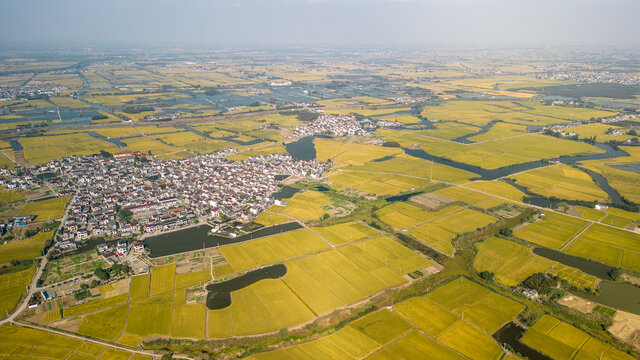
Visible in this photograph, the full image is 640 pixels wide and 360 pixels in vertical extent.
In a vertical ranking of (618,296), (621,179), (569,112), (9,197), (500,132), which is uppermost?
(569,112)

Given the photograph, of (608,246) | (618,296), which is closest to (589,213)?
(608,246)

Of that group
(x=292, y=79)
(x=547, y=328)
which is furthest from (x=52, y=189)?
(x=292, y=79)

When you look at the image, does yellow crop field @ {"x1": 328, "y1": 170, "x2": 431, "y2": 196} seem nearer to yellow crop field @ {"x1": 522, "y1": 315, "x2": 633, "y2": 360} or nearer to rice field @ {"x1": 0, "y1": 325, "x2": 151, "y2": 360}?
yellow crop field @ {"x1": 522, "y1": 315, "x2": 633, "y2": 360}

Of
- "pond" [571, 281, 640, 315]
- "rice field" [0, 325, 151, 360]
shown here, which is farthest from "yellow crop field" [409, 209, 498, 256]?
"rice field" [0, 325, 151, 360]

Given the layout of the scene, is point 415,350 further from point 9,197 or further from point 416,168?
point 9,197

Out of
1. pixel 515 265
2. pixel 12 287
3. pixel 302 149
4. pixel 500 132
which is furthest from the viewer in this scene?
pixel 500 132

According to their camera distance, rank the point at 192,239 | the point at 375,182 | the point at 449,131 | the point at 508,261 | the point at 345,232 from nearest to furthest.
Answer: the point at 508,261 < the point at 192,239 < the point at 345,232 < the point at 375,182 < the point at 449,131

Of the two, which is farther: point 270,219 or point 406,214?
point 406,214

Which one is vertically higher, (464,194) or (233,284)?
(464,194)
